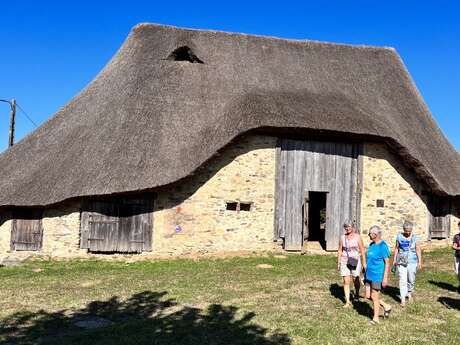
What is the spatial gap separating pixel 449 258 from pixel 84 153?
11.6m

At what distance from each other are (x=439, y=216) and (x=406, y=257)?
9253 mm

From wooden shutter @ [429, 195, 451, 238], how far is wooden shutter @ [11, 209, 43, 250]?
43.2 ft

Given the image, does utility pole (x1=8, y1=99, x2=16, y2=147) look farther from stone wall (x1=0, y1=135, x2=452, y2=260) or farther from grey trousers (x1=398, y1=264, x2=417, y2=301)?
grey trousers (x1=398, y1=264, x2=417, y2=301)

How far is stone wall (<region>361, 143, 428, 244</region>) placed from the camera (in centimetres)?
1593

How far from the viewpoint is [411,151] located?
15.2 metres

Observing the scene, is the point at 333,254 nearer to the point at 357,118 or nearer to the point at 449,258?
the point at 449,258

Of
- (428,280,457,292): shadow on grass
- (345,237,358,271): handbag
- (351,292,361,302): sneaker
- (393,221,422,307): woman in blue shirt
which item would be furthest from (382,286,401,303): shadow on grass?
(345,237,358,271): handbag

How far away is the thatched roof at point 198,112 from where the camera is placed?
45.5 ft

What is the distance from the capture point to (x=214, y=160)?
14.5 m

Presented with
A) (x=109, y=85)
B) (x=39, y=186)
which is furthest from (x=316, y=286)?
(x=109, y=85)

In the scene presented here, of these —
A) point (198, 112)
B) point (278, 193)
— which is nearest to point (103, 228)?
point (198, 112)

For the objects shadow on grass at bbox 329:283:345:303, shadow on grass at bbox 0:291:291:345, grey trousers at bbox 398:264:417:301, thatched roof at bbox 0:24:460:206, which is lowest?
shadow on grass at bbox 0:291:291:345

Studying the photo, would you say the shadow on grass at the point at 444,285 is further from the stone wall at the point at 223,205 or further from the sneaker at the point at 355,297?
the stone wall at the point at 223,205

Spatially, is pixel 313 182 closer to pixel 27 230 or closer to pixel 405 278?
pixel 405 278
